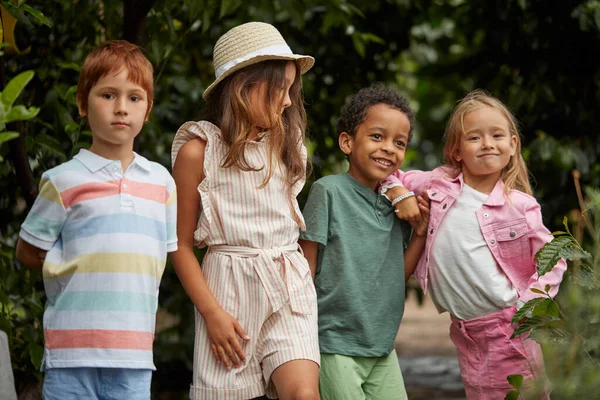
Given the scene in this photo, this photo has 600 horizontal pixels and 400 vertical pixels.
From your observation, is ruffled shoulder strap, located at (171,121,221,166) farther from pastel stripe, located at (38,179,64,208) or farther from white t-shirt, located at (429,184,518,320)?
white t-shirt, located at (429,184,518,320)

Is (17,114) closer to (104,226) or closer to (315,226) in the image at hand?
(104,226)

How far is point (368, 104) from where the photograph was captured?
3227 mm

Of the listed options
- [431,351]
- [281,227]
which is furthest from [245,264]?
[431,351]

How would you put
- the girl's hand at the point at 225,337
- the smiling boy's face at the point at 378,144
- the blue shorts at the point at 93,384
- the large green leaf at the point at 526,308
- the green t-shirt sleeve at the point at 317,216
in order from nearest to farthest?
1. the blue shorts at the point at 93,384
2. the large green leaf at the point at 526,308
3. the girl's hand at the point at 225,337
4. the green t-shirt sleeve at the point at 317,216
5. the smiling boy's face at the point at 378,144

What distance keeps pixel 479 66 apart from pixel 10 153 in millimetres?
2584

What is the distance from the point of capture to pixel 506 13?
4852 millimetres

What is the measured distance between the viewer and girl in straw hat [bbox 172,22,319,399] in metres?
2.84

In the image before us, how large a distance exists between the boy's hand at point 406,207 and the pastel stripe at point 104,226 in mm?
933

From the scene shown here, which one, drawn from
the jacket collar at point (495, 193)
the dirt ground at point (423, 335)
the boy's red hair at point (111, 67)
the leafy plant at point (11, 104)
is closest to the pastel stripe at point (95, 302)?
the boy's red hair at point (111, 67)

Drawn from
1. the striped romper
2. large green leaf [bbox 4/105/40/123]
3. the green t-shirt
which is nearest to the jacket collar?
the green t-shirt

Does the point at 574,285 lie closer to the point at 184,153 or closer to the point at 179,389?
the point at 184,153

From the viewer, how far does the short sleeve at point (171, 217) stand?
107 inches

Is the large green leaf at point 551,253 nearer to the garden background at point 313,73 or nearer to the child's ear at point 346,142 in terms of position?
the child's ear at point 346,142

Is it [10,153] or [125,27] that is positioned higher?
[125,27]
